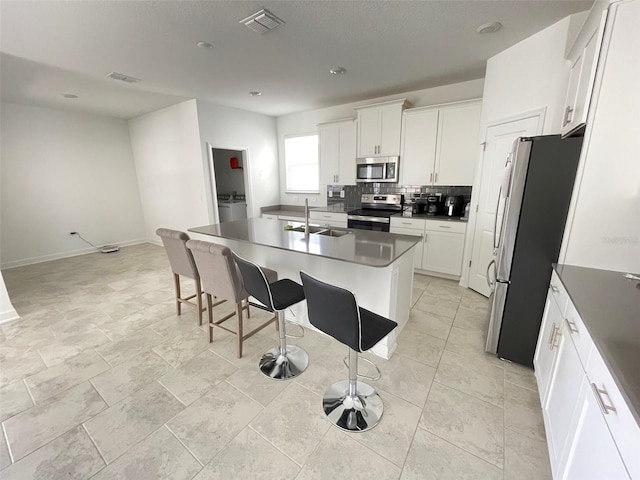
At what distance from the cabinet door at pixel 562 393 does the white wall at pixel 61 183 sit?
7271mm

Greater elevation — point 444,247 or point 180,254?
point 180,254

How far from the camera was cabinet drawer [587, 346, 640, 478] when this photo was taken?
27.0 inches

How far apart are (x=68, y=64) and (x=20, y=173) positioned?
9.82ft

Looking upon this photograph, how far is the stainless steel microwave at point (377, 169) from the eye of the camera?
4184 millimetres

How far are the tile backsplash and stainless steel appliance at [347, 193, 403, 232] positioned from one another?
0.12 meters

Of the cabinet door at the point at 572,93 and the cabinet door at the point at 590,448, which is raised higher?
the cabinet door at the point at 572,93

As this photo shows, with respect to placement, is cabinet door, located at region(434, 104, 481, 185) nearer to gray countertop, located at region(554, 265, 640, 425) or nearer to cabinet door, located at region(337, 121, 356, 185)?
cabinet door, located at region(337, 121, 356, 185)

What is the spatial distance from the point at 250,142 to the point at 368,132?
2.36 m

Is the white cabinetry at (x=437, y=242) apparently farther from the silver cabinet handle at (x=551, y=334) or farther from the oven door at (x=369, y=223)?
the silver cabinet handle at (x=551, y=334)

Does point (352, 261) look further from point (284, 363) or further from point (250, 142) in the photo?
point (250, 142)

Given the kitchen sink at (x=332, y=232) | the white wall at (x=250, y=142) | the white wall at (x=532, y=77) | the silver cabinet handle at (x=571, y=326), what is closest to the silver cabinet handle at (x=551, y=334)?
the silver cabinet handle at (x=571, y=326)

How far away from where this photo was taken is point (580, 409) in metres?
1.04

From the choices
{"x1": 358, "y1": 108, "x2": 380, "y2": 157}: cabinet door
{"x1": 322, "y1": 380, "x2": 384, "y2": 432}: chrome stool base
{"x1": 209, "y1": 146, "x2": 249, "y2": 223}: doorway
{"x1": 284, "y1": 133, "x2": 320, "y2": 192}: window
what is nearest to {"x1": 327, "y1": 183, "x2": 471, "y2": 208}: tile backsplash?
{"x1": 284, "y1": 133, "x2": 320, "y2": 192}: window

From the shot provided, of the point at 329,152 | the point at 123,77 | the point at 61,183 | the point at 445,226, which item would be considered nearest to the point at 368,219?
the point at 445,226
